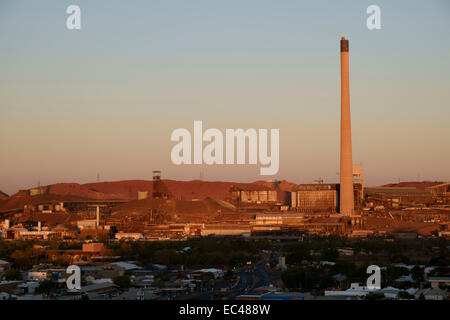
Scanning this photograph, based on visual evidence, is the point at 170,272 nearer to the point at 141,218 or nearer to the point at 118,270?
the point at 118,270

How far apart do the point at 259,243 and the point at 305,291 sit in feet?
86.8

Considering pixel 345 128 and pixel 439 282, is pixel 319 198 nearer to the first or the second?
pixel 345 128

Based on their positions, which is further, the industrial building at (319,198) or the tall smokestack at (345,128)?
the industrial building at (319,198)

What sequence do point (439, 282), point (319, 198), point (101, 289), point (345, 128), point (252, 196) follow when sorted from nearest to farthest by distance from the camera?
1. point (439, 282)
2. point (101, 289)
3. point (345, 128)
4. point (319, 198)
5. point (252, 196)

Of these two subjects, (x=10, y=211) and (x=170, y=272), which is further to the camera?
(x=10, y=211)

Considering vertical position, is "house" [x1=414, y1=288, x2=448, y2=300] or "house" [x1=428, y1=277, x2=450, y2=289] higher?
"house" [x1=428, y1=277, x2=450, y2=289]

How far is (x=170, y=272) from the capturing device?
36344mm

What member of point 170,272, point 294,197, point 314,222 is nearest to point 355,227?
point 314,222

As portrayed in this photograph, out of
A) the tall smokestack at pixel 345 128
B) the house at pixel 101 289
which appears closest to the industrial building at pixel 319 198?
the tall smokestack at pixel 345 128

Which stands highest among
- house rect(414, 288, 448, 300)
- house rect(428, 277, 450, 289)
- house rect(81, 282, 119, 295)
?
house rect(428, 277, 450, 289)

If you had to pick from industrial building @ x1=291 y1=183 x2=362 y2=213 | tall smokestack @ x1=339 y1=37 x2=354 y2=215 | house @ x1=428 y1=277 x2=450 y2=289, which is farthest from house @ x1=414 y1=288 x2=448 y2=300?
industrial building @ x1=291 y1=183 x2=362 y2=213

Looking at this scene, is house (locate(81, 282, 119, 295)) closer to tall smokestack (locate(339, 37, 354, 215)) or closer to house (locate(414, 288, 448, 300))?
house (locate(414, 288, 448, 300))

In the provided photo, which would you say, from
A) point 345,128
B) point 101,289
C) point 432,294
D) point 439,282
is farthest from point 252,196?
point 432,294

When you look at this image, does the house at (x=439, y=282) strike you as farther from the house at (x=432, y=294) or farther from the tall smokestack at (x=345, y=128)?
the tall smokestack at (x=345, y=128)
